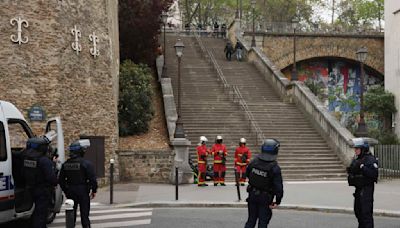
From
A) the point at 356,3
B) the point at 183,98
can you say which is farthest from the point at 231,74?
the point at 356,3

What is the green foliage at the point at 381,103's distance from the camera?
3569 centimetres

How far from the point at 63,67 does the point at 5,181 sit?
7.52 m

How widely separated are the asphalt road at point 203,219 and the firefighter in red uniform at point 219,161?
4.00 meters

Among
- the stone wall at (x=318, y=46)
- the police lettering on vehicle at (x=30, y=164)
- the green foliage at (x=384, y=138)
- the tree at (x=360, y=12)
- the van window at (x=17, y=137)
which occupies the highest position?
the tree at (x=360, y=12)

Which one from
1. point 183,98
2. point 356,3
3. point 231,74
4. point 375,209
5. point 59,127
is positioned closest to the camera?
point 59,127

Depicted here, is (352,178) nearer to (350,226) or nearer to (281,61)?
(350,226)

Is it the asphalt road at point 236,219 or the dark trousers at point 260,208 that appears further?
the asphalt road at point 236,219

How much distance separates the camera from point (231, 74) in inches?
1129

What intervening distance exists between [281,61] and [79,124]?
23.0 metres

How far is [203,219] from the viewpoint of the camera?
35.2ft

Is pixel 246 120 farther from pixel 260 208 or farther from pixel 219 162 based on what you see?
pixel 260 208

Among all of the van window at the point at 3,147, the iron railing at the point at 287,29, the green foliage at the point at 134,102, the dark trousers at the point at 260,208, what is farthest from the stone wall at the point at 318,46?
the dark trousers at the point at 260,208

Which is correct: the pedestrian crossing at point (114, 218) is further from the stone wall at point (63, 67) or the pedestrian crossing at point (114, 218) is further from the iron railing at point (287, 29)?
the iron railing at point (287, 29)

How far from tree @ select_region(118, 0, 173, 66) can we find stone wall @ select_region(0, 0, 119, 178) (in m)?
6.19
